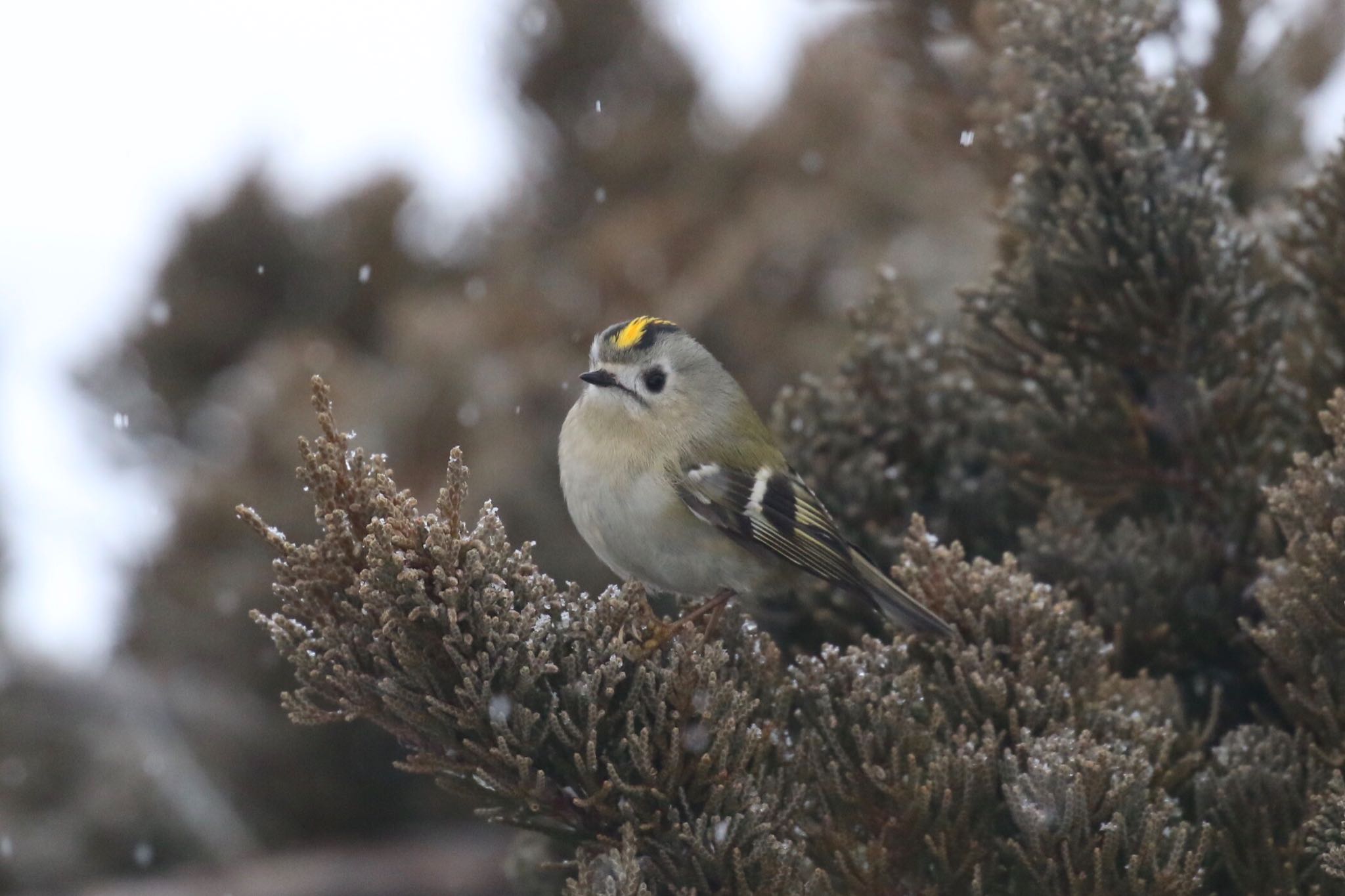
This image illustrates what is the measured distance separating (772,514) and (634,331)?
1.98ft

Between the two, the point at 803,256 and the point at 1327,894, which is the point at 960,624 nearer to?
the point at 1327,894

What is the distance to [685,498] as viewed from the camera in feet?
8.62

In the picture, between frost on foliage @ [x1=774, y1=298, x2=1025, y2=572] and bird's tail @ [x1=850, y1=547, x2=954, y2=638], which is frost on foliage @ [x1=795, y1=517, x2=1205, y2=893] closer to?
bird's tail @ [x1=850, y1=547, x2=954, y2=638]

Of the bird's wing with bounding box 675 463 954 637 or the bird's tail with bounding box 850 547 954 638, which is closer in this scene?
the bird's tail with bounding box 850 547 954 638

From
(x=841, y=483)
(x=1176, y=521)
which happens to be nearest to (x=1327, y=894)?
(x=1176, y=521)

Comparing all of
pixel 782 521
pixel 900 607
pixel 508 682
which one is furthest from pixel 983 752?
pixel 782 521

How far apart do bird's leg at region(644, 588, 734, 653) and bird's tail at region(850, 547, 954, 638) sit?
25cm

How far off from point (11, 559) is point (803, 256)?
321 centimetres

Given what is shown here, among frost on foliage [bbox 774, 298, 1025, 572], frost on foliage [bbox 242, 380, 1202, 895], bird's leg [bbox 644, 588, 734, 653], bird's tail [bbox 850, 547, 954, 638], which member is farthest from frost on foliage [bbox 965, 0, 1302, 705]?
bird's leg [bbox 644, 588, 734, 653]

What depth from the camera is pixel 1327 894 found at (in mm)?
1793

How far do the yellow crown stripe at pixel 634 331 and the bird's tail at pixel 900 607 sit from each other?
2.78 feet

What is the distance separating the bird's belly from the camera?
8.43ft

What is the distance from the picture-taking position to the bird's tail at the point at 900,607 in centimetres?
197

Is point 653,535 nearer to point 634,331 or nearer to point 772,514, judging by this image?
point 772,514
